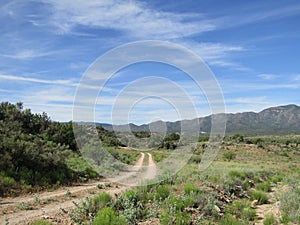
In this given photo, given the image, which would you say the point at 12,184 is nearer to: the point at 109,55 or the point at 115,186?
the point at 115,186

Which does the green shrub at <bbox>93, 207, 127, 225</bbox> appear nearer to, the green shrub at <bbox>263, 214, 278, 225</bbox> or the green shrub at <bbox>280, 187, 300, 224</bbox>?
the green shrub at <bbox>263, 214, 278, 225</bbox>

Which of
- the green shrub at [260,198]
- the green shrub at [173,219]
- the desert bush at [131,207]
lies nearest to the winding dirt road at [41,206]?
the desert bush at [131,207]

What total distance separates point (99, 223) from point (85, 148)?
17349 millimetres

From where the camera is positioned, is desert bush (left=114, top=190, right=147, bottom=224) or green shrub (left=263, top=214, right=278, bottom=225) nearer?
desert bush (left=114, top=190, right=147, bottom=224)

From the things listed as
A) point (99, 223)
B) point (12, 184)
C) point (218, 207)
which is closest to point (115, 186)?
point (12, 184)

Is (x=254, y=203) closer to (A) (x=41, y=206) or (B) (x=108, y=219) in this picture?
(B) (x=108, y=219)

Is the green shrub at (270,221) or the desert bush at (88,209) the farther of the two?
the green shrub at (270,221)

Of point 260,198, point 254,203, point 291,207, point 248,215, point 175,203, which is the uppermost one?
point 175,203

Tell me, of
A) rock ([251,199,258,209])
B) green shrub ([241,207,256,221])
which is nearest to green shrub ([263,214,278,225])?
green shrub ([241,207,256,221])

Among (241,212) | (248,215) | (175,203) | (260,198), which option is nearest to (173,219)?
(175,203)

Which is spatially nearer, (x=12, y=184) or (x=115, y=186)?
(x=12, y=184)

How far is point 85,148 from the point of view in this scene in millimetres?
24562

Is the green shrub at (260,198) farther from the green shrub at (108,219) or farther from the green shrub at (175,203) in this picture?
the green shrub at (108,219)

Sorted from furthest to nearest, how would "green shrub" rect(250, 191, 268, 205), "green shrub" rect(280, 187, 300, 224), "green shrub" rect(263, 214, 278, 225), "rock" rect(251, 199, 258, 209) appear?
1. "green shrub" rect(250, 191, 268, 205)
2. "rock" rect(251, 199, 258, 209)
3. "green shrub" rect(280, 187, 300, 224)
4. "green shrub" rect(263, 214, 278, 225)
